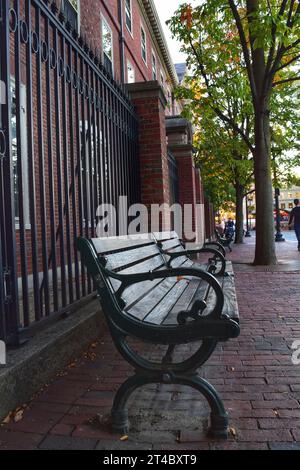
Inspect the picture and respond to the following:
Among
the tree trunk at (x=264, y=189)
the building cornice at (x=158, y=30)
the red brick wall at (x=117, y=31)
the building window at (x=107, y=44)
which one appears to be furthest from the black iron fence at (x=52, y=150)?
the building cornice at (x=158, y=30)

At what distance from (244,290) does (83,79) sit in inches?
163

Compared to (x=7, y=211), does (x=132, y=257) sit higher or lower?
lower

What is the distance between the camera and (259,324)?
4391mm

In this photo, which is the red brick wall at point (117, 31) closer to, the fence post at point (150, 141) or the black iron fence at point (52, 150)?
the fence post at point (150, 141)

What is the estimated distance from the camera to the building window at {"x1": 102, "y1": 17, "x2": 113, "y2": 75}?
50.9 feet

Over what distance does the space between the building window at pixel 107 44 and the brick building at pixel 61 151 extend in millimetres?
10440

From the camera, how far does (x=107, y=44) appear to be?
1611cm

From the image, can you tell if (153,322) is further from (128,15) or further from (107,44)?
(128,15)

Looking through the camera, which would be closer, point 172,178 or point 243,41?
point 243,41

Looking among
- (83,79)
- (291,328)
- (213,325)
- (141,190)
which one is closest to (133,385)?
(213,325)

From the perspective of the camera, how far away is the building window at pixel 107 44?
1552cm

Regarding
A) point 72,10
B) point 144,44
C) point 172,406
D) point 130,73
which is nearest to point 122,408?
point 172,406

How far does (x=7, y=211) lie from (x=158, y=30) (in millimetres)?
25873

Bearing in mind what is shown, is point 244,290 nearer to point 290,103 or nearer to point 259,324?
point 259,324
